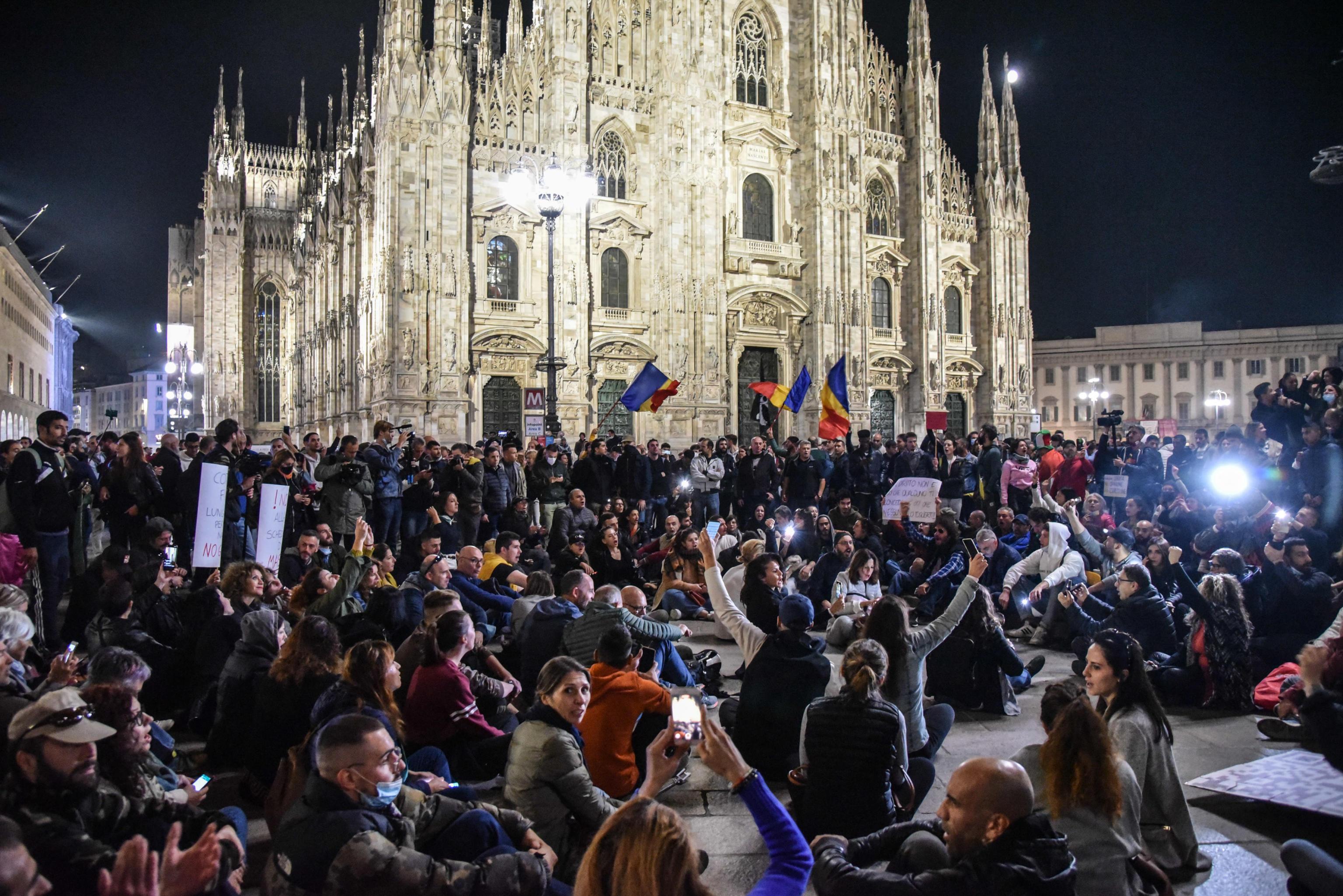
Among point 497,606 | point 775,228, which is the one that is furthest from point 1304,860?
point 775,228

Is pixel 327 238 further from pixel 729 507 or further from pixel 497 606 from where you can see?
pixel 497 606

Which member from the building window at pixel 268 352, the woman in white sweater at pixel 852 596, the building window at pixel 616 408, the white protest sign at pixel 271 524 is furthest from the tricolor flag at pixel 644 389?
the building window at pixel 268 352

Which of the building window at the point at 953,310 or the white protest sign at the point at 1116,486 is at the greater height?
the building window at the point at 953,310

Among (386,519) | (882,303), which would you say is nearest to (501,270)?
(882,303)

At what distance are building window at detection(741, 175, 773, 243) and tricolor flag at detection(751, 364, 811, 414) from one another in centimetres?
1183

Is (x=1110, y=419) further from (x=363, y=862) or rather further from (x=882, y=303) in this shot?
(x=882, y=303)

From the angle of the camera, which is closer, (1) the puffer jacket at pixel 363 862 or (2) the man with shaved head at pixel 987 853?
(2) the man with shaved head at pixel 987 853

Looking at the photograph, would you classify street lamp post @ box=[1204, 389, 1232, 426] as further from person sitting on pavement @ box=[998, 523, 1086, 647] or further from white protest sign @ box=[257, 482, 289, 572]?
white protest sign @ box=[257, 482, 289, 572]

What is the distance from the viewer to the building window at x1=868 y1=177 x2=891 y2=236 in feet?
113

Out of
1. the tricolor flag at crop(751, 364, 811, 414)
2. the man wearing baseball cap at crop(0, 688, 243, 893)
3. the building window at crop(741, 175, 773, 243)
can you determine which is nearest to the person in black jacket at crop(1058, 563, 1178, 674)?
the man wearing baseball cap at crop(0, 688, 243, 893)

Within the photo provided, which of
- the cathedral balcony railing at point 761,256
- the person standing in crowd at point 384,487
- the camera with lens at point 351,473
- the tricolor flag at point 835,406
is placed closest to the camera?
the camera with lens at point 351,473

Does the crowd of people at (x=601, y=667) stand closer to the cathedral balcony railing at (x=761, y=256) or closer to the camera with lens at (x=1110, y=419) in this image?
the camera with lens at (x=1110, y=419)

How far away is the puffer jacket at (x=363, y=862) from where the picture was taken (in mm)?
3057

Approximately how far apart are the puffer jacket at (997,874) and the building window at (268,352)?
1936 inches
